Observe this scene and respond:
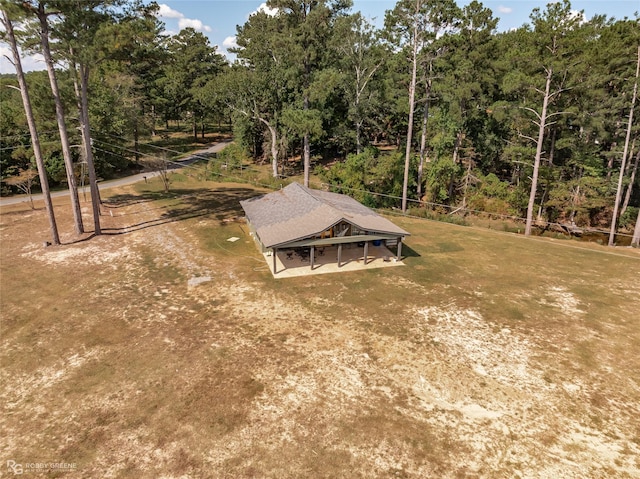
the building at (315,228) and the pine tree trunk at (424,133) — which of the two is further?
the pine tree trunk at (424,133)

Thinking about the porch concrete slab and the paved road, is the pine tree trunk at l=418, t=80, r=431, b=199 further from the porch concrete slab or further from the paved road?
the paved road

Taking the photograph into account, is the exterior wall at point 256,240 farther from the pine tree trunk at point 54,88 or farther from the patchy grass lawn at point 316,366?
the pine tree trunk at point 54,88

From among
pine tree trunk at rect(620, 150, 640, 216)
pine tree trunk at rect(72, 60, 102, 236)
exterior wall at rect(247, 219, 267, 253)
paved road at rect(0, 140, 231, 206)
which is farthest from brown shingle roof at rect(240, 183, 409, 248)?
pine tree trunk at rect(620, 150, 640, 216)

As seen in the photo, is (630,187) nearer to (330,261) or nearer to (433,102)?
(433,102)

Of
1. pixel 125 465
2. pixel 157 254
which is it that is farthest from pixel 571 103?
pixel 125 465

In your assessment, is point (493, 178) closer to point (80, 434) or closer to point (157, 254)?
point (157, 254)

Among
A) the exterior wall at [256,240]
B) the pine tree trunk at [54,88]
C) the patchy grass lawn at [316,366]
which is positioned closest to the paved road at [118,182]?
the pine tree trunk at [54,88]
